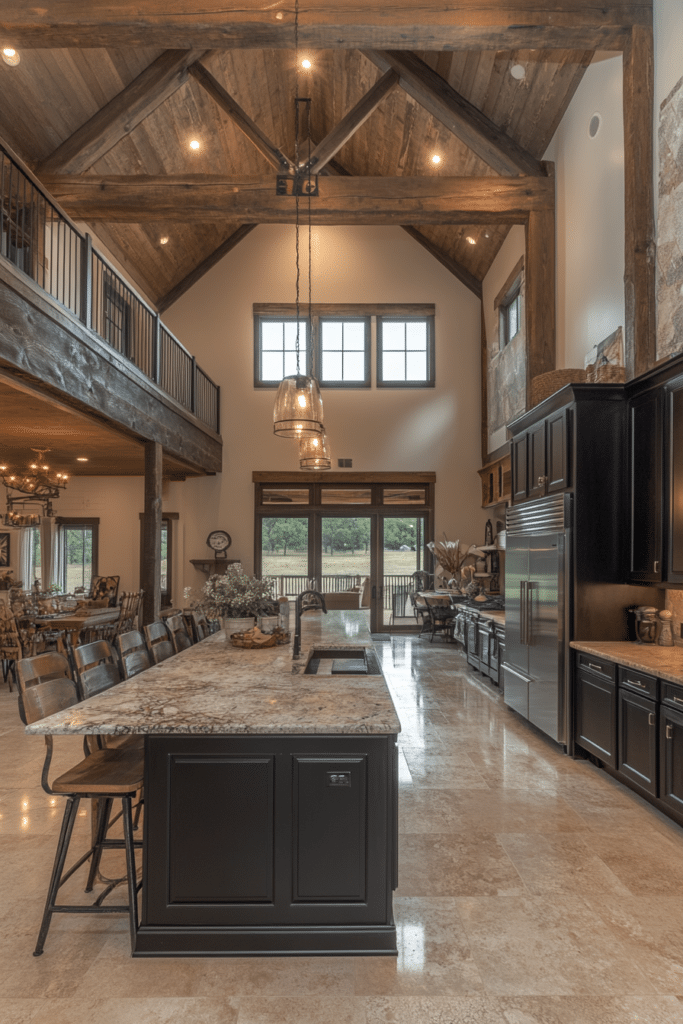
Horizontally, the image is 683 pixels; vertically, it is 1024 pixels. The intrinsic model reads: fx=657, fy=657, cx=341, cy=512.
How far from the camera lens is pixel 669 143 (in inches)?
187

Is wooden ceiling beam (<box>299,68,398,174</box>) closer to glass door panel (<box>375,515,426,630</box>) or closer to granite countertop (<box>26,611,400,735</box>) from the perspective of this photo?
glass door panel (<box>375,515,426,630</box>)

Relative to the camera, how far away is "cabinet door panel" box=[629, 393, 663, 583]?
14.2 ft

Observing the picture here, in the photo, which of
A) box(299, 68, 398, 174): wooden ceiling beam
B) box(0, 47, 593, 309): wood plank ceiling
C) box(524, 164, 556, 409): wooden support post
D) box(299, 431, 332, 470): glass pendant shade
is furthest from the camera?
box(299, 68, 398, 174): wooden ceiling beam

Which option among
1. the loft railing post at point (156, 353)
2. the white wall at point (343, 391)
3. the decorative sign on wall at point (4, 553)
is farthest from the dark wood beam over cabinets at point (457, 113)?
the decorative sign on wall at point (4, 553)

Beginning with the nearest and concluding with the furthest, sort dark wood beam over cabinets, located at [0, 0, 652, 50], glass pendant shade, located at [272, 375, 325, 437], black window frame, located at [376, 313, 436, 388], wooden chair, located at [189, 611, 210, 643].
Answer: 1. glass pendant shade, located at [272, 375, 325, 437]
2. dark wood beam over cabinets, located at [0, 0, 652, 50]
3. wooden chair, located at [189, 611, 210, 643]
4. black window frame, located at [376, 313, 436, 388]

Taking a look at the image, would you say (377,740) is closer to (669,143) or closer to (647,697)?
(647,697)

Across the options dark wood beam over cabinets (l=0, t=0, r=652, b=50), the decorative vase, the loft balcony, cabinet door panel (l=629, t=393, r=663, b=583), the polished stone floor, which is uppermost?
dark wood beam over cabinets (l=0, t=0, r=652, b=50)

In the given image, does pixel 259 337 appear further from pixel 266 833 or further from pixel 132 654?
pixel 266 833

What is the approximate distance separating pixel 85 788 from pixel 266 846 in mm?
729

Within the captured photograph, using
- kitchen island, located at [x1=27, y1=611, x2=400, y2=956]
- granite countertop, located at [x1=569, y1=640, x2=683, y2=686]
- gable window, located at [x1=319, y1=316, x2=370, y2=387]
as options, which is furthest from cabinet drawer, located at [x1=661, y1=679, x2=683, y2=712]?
gable window, located at [x1=319, y1=316, x2=370, y2=387]

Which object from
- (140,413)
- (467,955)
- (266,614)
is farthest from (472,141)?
(467,955)

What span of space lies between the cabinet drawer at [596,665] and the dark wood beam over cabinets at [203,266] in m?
9.86

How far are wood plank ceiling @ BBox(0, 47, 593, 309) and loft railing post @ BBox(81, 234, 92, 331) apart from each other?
2.29 metres

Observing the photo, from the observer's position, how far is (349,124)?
783cm
